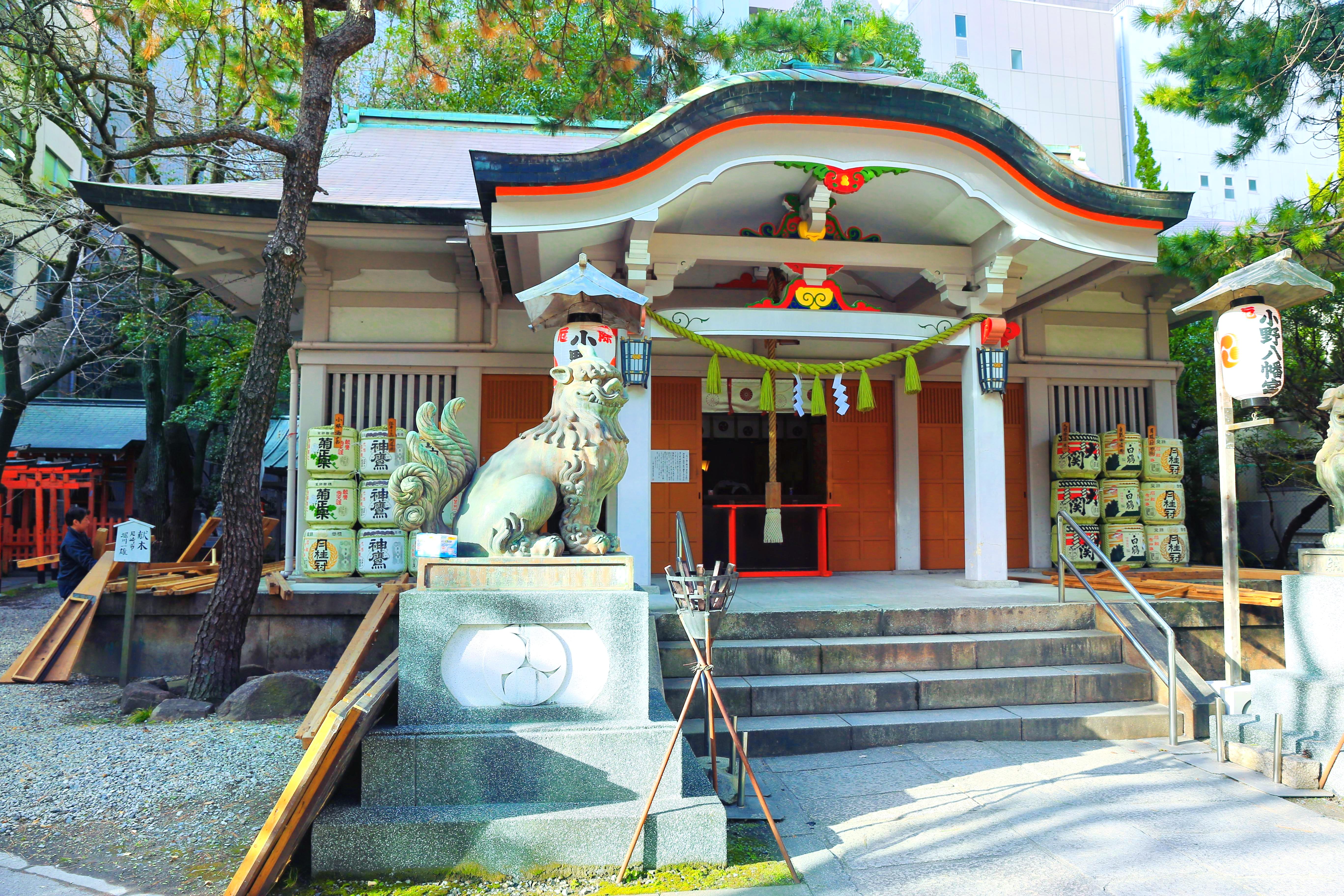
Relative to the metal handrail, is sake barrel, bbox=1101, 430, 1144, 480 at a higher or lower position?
higher

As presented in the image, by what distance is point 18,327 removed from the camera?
1077 centimetres

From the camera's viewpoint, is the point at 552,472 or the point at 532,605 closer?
the point at 532,605

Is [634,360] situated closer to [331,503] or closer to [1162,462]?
[331,503]

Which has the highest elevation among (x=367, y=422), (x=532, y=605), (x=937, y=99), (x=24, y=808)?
(x=937, y=99)

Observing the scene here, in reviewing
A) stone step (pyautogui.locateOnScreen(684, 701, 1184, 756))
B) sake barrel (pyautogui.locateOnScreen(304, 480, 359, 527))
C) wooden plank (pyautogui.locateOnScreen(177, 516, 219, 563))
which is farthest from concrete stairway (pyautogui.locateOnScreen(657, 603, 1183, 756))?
wooden plank (pyautogui.locateOnScreen(177, 516, 219, 563))

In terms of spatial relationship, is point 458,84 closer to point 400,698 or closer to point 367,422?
point 367,422

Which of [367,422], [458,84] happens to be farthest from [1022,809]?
[458,84]

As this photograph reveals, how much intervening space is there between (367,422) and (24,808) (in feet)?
16.0

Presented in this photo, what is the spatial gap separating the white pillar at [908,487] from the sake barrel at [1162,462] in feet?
7.94

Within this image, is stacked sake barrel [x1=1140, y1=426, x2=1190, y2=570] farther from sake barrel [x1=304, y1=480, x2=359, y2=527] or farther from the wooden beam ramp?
the wooden beam ramp

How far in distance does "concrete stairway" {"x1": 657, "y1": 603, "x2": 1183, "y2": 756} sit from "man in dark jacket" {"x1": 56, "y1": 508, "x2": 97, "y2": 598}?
18.2 ft

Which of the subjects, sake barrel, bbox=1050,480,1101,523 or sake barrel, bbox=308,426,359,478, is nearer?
sake barrel, bbox=308,426,359,478

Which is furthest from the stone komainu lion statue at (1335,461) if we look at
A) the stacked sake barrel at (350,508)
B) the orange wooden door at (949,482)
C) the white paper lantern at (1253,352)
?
the stacked sake barrel at (350,508)

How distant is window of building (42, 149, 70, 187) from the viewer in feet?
47.2
